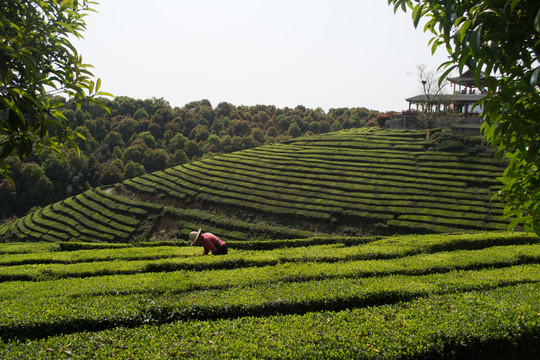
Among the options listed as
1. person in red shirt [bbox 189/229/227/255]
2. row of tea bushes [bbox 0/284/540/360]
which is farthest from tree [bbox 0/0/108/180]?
person in red shirt [bbox 189/229/227/255]

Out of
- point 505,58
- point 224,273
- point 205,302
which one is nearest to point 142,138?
point 224,273

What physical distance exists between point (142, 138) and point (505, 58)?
81.0 meters

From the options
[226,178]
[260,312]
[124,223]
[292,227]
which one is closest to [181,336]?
[260,312]

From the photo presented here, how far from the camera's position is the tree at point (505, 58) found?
3.03m

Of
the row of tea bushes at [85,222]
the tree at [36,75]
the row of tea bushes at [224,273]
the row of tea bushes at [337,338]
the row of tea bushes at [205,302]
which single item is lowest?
the row of tea bushes at [85,222]

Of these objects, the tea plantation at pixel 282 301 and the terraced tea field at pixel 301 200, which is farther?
the terraced tea field at pixel 301 200

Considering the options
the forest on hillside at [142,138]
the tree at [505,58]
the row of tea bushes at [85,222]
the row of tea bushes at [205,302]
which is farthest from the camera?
the forest on hillside at [142,138]

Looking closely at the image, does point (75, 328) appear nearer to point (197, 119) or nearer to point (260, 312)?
point (260, 312)

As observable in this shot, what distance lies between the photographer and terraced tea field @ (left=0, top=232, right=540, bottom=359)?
5.20m

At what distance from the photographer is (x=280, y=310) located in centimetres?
701

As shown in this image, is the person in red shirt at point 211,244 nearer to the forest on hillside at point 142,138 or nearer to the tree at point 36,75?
the tree at point 36,75

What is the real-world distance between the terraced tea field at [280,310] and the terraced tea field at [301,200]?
16.5 meters

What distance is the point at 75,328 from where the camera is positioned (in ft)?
21.4

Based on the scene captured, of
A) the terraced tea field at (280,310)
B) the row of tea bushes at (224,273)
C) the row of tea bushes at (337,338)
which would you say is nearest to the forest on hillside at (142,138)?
the row of tea bushes at (224,273)
